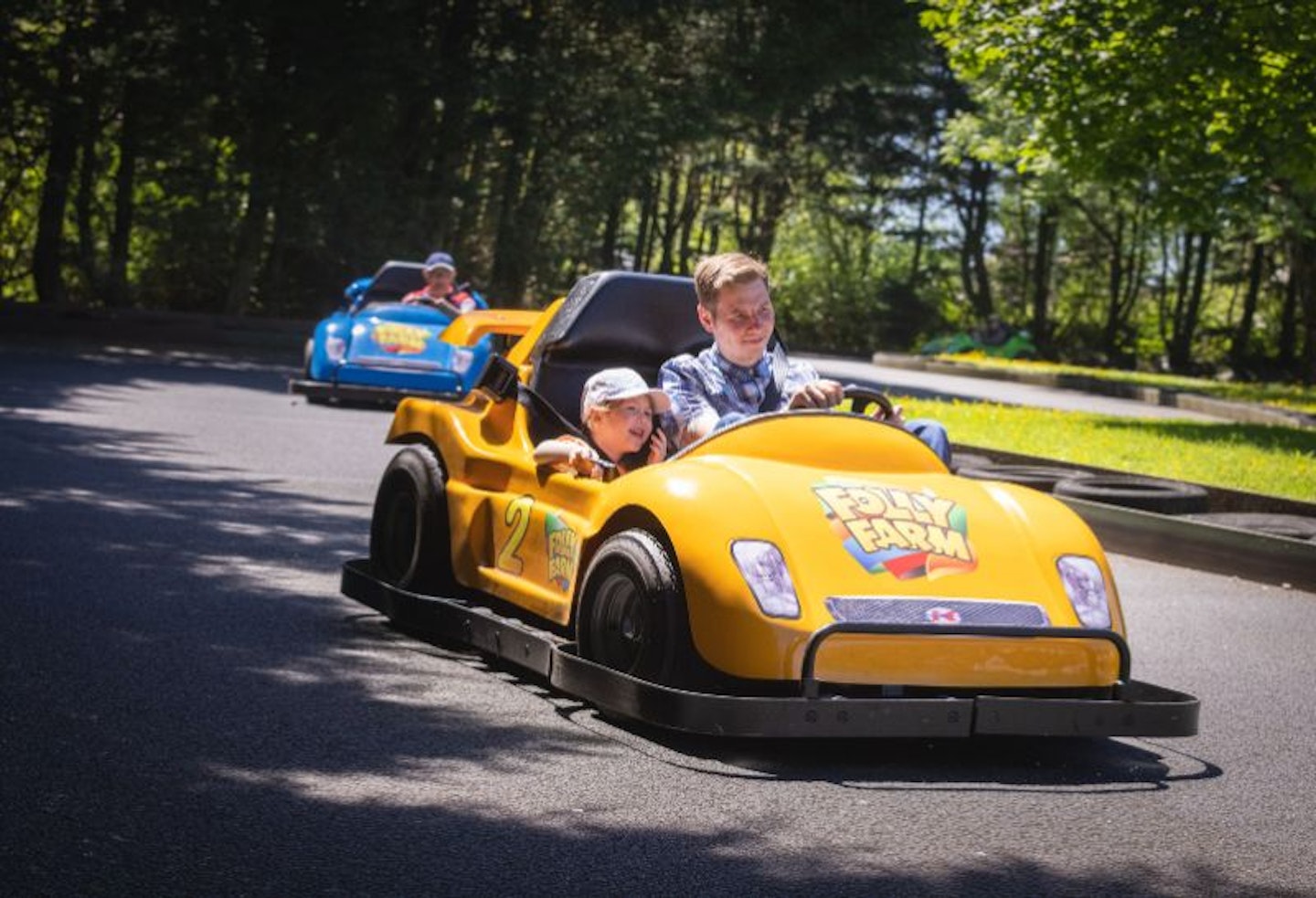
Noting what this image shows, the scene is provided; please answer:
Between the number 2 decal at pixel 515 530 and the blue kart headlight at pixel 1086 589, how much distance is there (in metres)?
1.79

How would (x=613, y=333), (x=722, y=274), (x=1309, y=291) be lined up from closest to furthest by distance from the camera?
(x=722, y=274), (x=613, y=333), (x=1309, y=291)

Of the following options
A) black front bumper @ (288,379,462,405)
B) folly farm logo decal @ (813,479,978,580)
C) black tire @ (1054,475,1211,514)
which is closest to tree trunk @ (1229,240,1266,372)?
black front bumper @ (288,379,462,405)

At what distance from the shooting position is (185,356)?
978 inches

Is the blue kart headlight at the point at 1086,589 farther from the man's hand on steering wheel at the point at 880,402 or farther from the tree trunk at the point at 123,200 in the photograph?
the tree trunk at the point at 123,200

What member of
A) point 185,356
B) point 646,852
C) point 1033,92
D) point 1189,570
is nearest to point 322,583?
point 646,852

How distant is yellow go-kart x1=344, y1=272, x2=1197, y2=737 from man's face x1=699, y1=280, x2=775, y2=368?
0.39m

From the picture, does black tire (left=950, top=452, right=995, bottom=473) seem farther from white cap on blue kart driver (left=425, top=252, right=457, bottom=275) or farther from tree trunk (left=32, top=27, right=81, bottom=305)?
tree trunk (left=32, top=27, right=81, bottom=305)

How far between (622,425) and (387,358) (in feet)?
39.8

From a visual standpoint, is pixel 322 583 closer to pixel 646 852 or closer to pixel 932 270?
pixel 646 852

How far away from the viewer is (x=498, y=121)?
32.7m

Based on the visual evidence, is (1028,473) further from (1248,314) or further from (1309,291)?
(1248,314)

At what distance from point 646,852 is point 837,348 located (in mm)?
47211

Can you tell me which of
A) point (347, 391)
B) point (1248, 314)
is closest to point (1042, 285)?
point (1248, 314)

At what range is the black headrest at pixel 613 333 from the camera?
7254 millimetres
